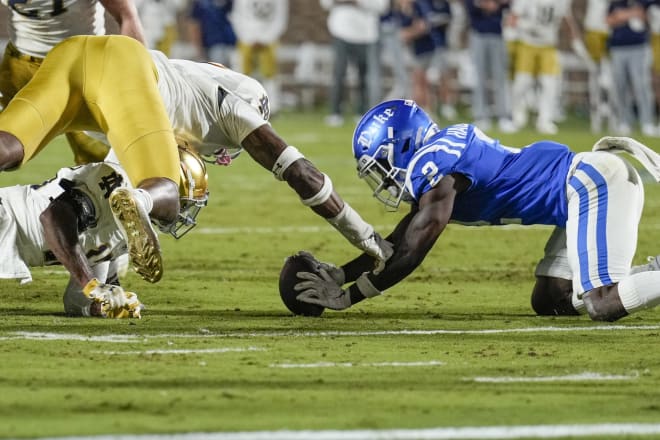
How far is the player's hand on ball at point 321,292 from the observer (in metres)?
5.54

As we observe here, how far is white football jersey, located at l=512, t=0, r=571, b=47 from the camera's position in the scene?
677 inches

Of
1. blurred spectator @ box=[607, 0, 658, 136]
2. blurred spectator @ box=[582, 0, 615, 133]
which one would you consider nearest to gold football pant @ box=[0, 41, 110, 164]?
blurred spectator @ box=[607, 0, 658, 136]

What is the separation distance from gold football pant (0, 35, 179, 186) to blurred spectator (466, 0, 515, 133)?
12028 mm

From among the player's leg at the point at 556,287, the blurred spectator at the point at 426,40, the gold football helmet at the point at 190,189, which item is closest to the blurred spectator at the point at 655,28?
the blurred spectator at the point at 426,40

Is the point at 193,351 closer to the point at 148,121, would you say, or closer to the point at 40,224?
the point at 148,121

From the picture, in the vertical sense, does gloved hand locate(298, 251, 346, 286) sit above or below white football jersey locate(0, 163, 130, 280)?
below

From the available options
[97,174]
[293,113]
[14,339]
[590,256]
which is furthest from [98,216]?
[293,113]

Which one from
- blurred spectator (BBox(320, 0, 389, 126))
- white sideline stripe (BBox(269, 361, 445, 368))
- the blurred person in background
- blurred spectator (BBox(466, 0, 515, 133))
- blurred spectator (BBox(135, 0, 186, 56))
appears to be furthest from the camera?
blurred spectator (BBox(135, 0, 186, 56))

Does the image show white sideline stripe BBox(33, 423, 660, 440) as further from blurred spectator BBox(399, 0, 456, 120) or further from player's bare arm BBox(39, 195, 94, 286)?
blurred spectator BBox(399, 0, 456, 120)

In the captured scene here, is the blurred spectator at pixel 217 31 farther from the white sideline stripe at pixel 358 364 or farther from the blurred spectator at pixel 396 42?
the white sideline stripe at pixel 358 364

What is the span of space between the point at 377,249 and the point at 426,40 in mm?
14780

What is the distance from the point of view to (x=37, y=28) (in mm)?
6254

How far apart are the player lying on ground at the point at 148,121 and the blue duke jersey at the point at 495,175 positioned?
38 centimetres

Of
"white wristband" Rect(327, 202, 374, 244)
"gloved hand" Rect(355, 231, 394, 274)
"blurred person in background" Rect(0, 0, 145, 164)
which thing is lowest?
"gloved hand" Rect(355, 231, 394, 274)
